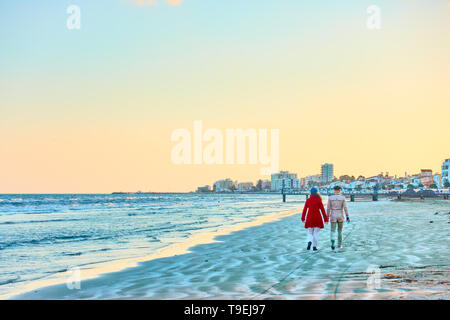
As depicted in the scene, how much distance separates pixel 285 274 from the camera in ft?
29.1

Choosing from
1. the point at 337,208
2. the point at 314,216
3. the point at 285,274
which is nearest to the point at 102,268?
the point at 285,274

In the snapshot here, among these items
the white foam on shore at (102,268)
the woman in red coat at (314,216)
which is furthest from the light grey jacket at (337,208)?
the white foam on shore at (102,268)

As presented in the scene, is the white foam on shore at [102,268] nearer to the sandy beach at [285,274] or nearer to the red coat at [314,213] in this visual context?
the sandy beach at [285,274]

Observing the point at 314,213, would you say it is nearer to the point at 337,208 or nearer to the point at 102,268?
→ the point at 337,208

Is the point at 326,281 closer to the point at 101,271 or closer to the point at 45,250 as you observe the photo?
the point at 101,271

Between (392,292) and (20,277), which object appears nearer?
(392,292)

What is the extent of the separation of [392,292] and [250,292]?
2435mm

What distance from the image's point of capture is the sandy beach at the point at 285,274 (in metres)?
7.01

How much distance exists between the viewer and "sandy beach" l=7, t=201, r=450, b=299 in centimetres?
701

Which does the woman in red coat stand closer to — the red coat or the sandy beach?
the red coat

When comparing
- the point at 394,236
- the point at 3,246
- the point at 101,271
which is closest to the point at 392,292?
the point at 101,271

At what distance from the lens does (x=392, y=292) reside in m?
6.56

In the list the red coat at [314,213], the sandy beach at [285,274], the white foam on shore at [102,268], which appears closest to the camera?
the sandy beach at [285,274]

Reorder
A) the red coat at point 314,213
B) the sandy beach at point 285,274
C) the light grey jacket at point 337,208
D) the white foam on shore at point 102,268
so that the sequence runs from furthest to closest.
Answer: the light grey jacket at point 337,208 → the red coat at point 314,213 → the white foam on shore at point 102,268 → the sandy beach at point 285,274
